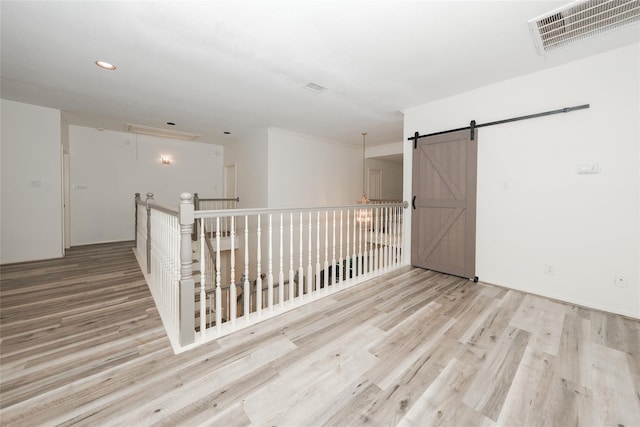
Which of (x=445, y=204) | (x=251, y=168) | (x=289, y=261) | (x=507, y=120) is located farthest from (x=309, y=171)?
(x=507, y=120)

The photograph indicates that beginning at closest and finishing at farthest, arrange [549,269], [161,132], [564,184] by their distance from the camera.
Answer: [564,184] < [549,269] < [161,132]

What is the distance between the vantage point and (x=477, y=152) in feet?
11.5

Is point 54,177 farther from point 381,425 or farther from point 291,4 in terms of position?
point 381,425

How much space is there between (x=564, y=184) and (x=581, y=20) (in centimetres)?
161

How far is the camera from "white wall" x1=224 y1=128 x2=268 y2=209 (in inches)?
227

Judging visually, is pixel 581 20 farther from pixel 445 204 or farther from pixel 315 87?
pixel 315 87

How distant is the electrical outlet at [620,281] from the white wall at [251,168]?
5.37 metres

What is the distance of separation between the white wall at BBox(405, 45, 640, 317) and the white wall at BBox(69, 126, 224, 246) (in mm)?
6096

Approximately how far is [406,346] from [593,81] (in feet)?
11.3

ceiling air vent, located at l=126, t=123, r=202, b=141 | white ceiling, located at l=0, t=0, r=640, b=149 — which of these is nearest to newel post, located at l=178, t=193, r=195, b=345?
white ceiling, located at l=0, t=0, r=640, b=149

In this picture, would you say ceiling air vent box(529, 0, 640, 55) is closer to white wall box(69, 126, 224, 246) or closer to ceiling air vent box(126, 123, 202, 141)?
white wall box(69, 126, 224, 246)

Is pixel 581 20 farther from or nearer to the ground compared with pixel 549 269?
farther from the ground

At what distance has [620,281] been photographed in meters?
2.59

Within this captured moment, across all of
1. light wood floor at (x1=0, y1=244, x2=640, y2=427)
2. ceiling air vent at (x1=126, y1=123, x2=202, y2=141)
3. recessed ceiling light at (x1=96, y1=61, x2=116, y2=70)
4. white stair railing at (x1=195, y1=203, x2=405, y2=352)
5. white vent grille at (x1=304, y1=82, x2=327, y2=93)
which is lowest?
light wood floor at (x1=0, y1=244, x2=640, y2=427)
